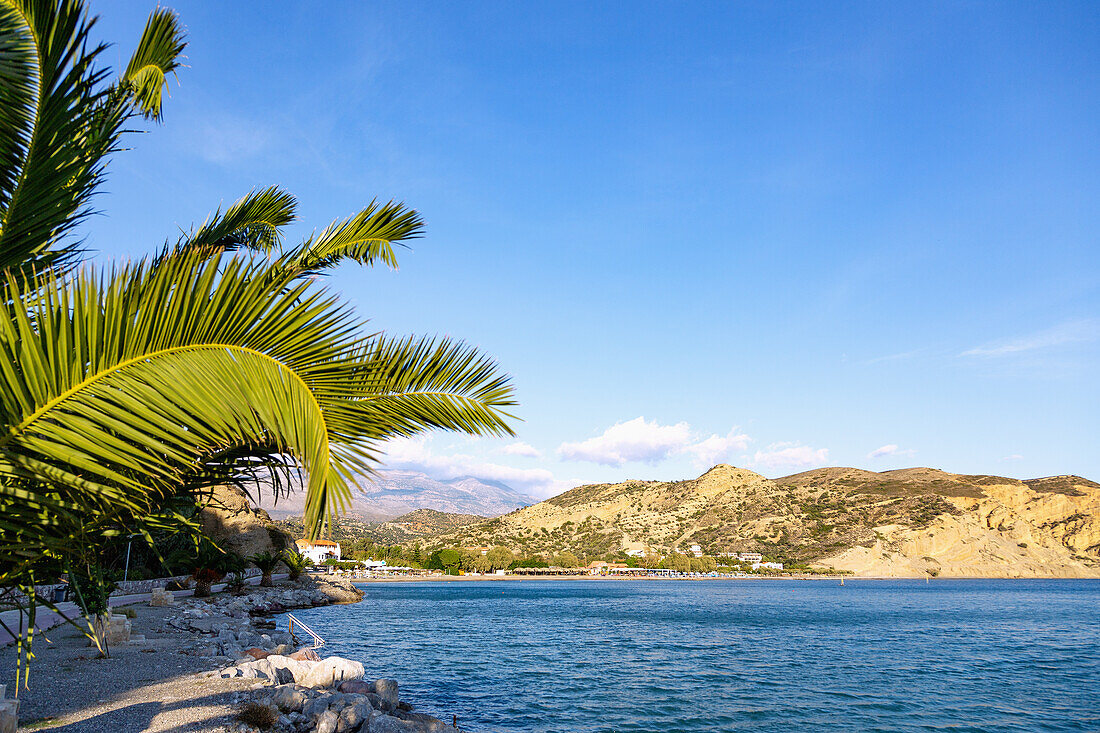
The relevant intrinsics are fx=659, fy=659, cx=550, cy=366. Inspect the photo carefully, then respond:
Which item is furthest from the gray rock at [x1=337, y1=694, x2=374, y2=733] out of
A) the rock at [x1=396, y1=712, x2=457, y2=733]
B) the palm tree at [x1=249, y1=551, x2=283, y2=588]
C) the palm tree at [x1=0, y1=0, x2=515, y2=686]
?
the palm tree at [x1=249, y1=551, x2=283, y2=588]

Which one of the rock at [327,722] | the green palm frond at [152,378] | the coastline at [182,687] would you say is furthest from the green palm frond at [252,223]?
the rock at [327,722]

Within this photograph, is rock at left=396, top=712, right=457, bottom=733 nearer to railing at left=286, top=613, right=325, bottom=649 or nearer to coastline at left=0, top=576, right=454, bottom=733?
coastline at left=0, top=576, right=454, bottom=733

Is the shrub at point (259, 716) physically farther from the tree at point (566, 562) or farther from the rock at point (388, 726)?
the tree at point (566, 562)

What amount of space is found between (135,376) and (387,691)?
15.5 m

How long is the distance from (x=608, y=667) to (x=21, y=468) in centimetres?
2739

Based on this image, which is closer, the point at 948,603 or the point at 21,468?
the point at 21,468

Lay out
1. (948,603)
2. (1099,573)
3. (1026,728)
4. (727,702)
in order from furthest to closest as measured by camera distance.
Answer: (1099,573), (948,603), (727,702), (1026,728)

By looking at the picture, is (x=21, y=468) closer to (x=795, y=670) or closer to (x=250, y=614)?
(x=795, y=670)

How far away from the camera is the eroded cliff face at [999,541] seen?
128 m

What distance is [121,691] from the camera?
12.4 m

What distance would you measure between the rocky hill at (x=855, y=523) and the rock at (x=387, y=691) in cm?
12707

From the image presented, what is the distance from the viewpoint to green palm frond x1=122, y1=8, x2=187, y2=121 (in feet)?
19.1

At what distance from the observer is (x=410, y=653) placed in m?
30.2

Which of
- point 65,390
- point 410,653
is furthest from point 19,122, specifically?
point 410,653
